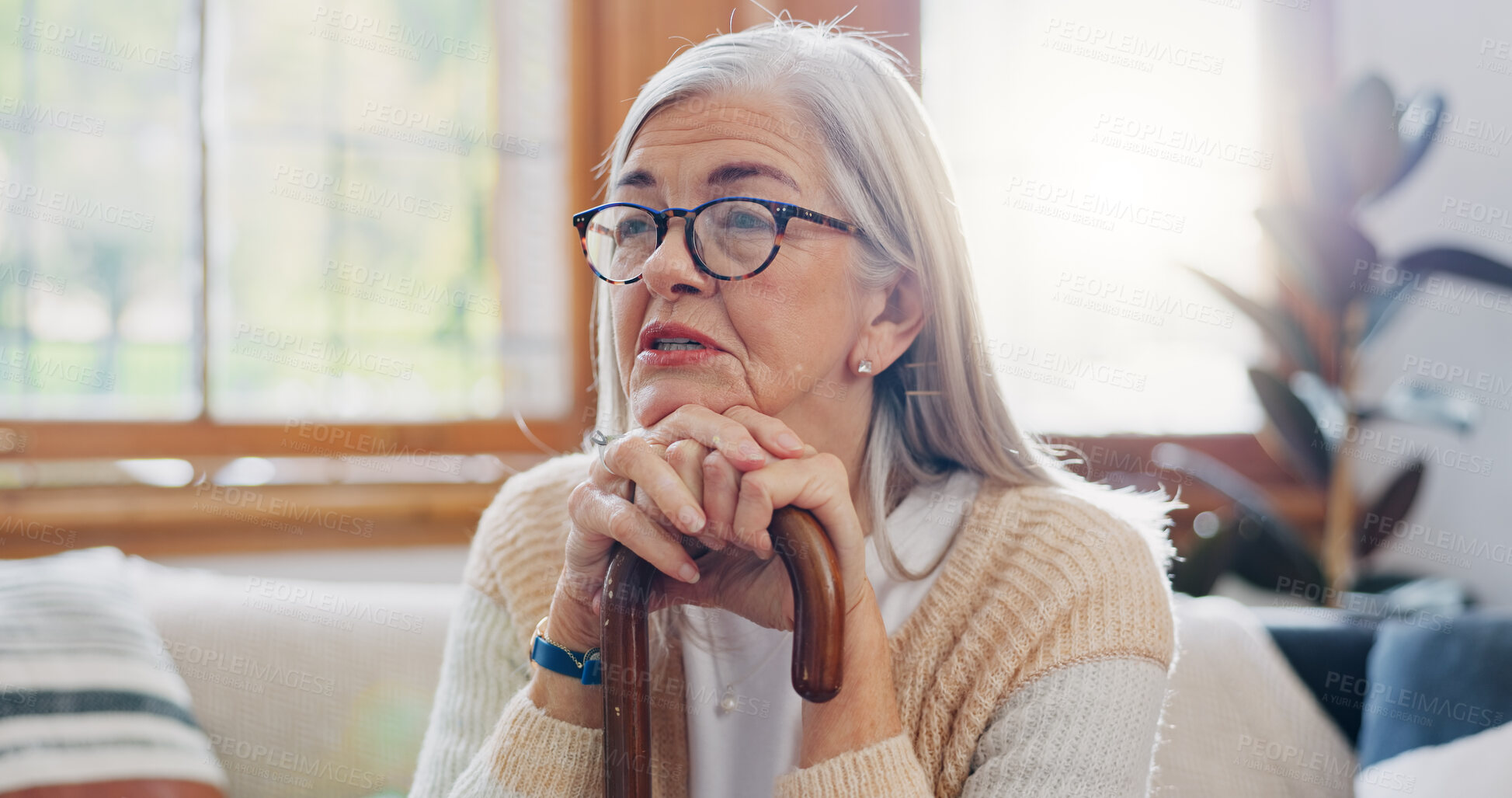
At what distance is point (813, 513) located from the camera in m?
0.88

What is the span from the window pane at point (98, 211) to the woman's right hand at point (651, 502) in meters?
1.74

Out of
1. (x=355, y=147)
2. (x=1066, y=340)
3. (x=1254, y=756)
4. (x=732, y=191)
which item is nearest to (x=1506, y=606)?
(x=1066, y=340)

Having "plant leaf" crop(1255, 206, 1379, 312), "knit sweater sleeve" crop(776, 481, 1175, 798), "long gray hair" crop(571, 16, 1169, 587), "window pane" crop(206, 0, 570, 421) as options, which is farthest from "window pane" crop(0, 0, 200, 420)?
"plant leaf" crop(1255, 206, 1379, 312)

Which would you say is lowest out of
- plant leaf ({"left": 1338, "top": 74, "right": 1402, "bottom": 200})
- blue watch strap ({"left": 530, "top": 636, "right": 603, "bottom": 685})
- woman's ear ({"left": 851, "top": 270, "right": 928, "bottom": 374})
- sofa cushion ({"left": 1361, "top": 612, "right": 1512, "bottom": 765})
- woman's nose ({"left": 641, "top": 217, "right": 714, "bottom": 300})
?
sofa cushion ({"left": 1361, "top": 612, "right": 1512, "bottom": 765})

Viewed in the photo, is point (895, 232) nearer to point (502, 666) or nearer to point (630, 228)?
point (630, 228)

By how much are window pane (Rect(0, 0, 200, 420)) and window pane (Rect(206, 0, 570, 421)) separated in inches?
3.0

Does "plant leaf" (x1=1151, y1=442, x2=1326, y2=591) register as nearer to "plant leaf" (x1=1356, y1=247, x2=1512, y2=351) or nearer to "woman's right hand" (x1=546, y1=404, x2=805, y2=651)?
Answer: "plant leaf" (x1=1356, y1=247, x2=1512, y2=351)

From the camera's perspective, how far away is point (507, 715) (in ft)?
3.37

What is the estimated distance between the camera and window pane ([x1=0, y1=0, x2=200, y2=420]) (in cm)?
220

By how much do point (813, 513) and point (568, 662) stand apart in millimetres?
310

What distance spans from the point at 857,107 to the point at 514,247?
1.58 m

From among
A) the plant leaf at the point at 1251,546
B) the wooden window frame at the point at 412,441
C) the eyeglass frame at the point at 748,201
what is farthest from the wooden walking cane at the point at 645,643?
the plant leaf at the point at 1251,546

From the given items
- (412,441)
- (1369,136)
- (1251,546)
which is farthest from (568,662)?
(1369,136)

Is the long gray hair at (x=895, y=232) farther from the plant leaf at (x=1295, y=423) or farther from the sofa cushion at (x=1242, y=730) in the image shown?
the plant leaf at (x=1295, y=423)
